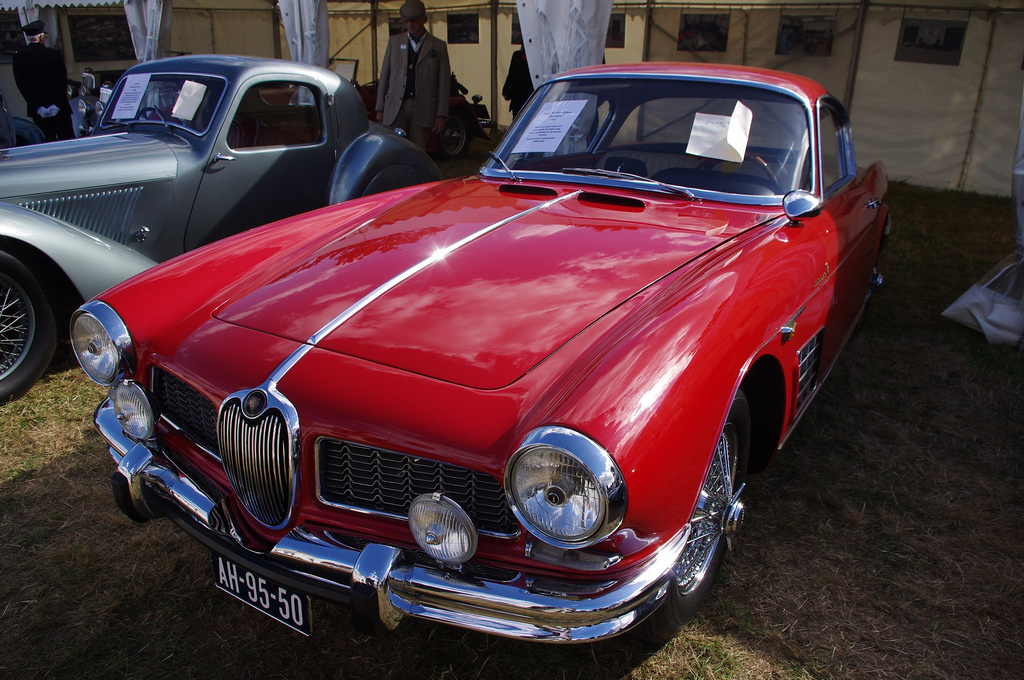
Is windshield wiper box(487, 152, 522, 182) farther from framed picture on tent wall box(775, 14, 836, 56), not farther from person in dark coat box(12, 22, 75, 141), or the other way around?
framed picture on tent wall box(775, 14, 836, 56)

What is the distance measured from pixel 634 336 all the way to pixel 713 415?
0.86ft

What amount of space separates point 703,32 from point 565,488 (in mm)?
9774

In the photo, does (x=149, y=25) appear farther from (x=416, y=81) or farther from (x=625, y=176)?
(x=625, y=176)

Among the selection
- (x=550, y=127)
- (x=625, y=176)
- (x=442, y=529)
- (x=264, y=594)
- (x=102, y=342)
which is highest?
(x=550, y=127)

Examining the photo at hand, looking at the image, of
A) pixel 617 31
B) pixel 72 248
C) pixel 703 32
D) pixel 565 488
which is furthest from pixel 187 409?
pixel 617 31

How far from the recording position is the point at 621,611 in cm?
152

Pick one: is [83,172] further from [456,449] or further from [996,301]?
[996,301]

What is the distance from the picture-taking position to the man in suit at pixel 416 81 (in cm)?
700

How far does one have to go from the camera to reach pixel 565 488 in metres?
1.48

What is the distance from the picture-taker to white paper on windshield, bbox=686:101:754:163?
270 centimetres

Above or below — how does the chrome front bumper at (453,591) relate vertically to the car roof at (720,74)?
below

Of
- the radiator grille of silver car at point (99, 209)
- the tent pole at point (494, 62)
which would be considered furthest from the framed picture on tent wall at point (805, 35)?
the radiator grille of silver car at point (99, 209)

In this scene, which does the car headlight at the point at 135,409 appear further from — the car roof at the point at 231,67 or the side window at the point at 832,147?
the car roof at the point at 231,67

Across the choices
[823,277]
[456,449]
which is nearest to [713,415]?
[456,449]
